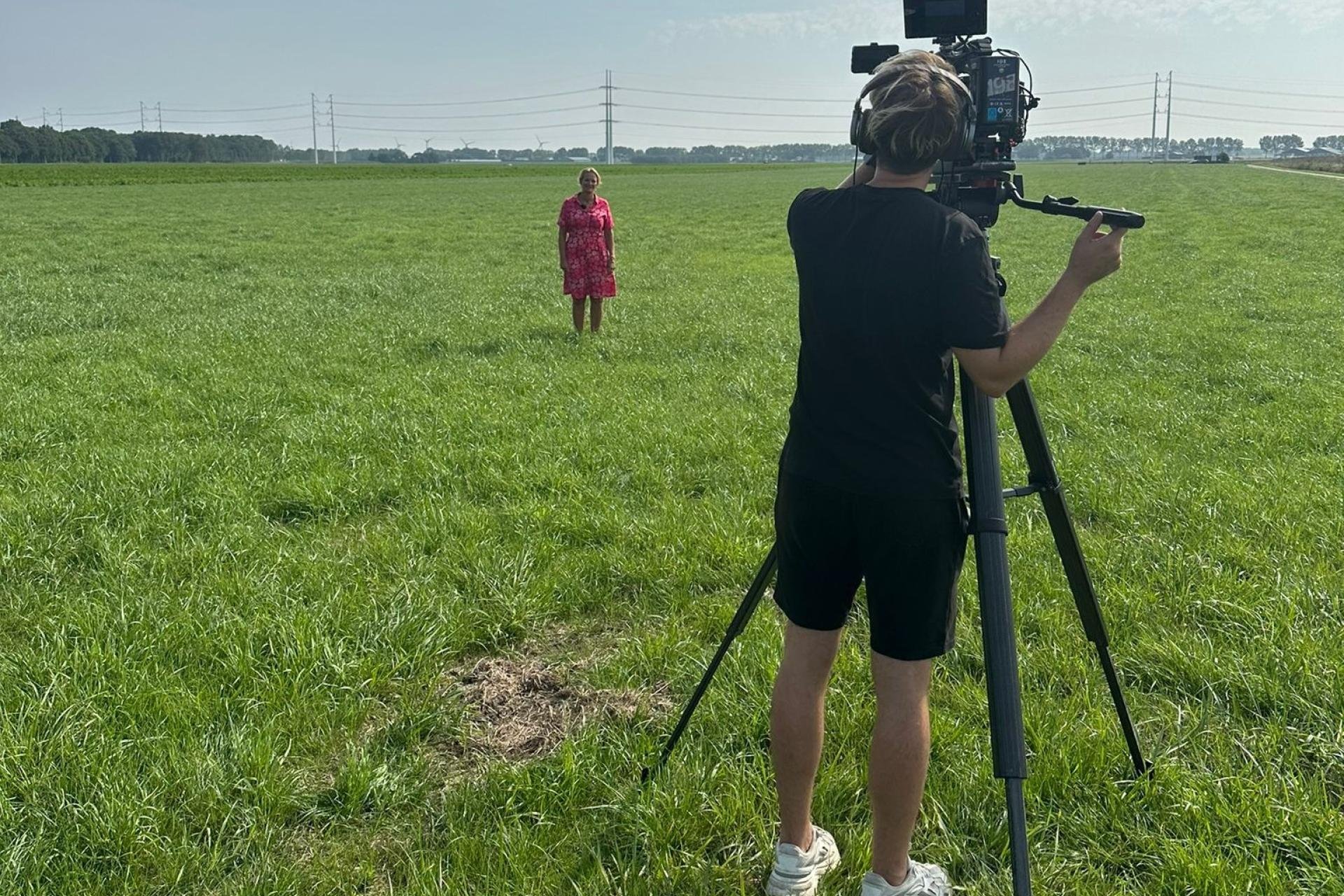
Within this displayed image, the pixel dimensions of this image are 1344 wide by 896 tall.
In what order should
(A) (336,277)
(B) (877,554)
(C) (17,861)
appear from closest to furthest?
(B) (877,554)
(C) (17,861)
(A) (336,277)

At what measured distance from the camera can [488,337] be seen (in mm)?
10617

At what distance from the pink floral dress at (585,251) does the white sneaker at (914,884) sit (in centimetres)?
881

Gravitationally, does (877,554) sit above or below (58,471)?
above

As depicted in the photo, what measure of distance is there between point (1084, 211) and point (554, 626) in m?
2.83

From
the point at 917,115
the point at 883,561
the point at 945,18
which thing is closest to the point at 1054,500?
the point at 883,561

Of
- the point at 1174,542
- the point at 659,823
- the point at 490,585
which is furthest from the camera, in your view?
the point at 1174,542

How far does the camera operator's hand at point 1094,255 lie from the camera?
1.90 metres

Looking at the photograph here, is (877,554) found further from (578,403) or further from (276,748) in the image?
(578,403)

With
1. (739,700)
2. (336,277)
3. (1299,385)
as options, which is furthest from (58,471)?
(336,277)

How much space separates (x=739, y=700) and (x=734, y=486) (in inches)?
96.5

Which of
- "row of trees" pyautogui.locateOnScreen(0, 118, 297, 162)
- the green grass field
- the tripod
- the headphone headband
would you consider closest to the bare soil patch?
the green grass field

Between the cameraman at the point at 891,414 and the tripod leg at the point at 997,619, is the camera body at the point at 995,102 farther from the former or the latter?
the tripod leg at the point at 997,619

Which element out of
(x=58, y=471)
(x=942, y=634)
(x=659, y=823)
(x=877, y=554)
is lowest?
(x=659, y=823)

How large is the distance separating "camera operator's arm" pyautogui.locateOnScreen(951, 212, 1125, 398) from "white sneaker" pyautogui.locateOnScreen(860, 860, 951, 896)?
52.4 inches
